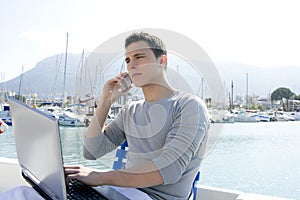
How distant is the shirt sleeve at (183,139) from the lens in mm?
1082

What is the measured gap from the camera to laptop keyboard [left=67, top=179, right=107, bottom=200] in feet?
3.37

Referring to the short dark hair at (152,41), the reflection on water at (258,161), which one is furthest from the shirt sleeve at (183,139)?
the reflection on water at (258,161)

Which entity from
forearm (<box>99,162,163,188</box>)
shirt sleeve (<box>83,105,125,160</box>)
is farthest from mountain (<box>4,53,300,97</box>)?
forearm (<box>99,162,163,188</box>)

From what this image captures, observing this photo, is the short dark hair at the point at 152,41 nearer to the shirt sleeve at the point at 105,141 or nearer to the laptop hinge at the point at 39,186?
the shirt sleeve at the point at 105,141

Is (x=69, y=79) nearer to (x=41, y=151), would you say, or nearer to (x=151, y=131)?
(x=151, y=131)

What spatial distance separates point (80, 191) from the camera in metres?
1.06

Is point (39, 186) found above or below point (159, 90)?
below

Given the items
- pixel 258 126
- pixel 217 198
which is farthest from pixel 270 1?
pixel 217 198

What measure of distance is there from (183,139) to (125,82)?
406mm

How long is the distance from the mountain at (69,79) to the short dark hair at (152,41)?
4.54 m

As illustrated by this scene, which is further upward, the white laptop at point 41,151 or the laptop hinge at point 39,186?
the white laptop at point 41,151

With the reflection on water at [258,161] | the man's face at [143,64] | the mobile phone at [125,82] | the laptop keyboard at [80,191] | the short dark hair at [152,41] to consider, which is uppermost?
the short dark hair at [152,41]

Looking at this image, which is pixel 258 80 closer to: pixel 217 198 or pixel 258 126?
pixel 258 126

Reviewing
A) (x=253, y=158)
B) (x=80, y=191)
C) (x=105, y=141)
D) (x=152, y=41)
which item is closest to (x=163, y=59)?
(x=152, y=41)
